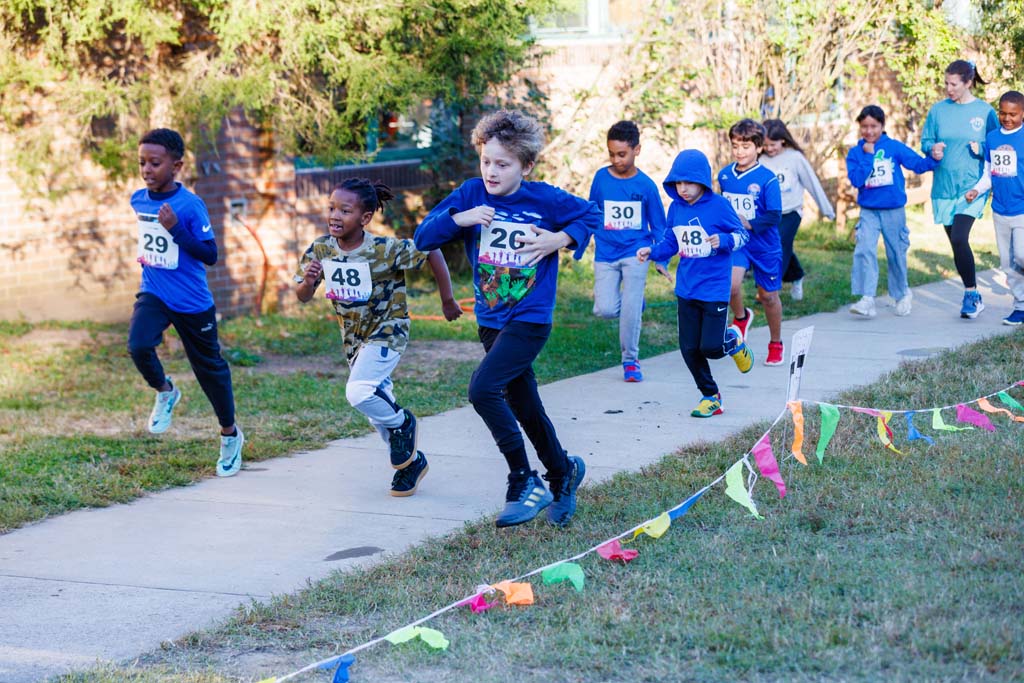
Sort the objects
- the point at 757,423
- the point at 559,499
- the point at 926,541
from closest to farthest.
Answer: the point at 926,541 < the point at 559,499 < the point at 757,423

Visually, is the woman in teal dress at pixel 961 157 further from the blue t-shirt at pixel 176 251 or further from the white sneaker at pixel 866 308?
the blue t-shirt at pixel 176 251

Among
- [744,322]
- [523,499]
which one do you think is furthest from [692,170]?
[523,499]

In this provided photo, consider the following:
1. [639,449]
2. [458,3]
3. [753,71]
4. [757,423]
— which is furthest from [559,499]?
[753,71]

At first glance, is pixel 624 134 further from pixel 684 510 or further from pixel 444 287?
pixel 684 510

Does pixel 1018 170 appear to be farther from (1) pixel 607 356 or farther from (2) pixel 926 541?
(2) pixel 926 541

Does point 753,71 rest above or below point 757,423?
above

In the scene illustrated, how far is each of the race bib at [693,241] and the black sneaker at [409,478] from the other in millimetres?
2430

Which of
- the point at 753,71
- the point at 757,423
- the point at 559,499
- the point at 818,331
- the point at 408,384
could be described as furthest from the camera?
the point at 753,71

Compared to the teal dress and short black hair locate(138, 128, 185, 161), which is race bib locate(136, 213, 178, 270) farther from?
the teal dress

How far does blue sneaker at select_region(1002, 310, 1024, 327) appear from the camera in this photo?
10.8 m

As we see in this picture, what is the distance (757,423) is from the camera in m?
7.59

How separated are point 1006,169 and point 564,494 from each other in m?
6.48

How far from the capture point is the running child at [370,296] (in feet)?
20.3

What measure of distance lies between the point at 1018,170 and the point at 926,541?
6.40 m
